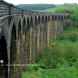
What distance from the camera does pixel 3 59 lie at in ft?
57.9

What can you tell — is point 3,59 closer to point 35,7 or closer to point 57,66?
point 57,66

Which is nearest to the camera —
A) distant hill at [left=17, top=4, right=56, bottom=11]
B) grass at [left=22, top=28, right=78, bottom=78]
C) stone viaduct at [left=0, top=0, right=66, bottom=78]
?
grass at [left=22, top=28, right=78, bottom=78]

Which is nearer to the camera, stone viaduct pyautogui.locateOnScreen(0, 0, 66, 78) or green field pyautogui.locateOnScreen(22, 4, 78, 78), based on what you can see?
green field pyautogui.locateOnScreen(22, 4, 78, 78)

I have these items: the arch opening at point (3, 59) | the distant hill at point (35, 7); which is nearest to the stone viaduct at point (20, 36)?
the arch opening at point (3, 59)

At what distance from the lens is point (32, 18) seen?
22.3 metres

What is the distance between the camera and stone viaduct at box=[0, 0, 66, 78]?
1639 centimetres

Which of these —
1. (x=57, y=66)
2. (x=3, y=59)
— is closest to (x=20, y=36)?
(x=3, y=59)

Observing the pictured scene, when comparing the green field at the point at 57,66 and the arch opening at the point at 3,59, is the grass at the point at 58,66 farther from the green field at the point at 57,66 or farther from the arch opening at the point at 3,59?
the arch opening at the point at 3,59

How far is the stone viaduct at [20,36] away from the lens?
16391 millimetres

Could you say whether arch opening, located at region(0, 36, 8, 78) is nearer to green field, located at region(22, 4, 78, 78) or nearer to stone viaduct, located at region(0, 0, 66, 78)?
stone viaduct, located at region(0, 0, 66, 78)

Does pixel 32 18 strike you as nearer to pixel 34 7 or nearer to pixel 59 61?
pixel 34 7

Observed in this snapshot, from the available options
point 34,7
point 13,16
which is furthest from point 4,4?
point 34,7

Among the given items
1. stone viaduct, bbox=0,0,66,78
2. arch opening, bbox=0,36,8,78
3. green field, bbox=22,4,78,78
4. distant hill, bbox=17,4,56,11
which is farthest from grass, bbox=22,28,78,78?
distant hill, bbox=17,4,56,11

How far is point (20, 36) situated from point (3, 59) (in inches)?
93.3
